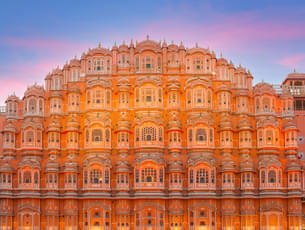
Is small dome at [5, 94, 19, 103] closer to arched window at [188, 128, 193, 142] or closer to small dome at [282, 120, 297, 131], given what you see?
arched window at [188, 128, 193, 142]

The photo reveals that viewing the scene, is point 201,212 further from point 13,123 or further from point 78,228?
point 13,123

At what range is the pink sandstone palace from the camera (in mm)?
54312

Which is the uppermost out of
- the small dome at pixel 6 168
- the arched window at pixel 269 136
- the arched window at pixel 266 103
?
the arched window at pixel 266 103

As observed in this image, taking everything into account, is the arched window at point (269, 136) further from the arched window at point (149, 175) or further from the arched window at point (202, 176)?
the arched window at point (149, 175)

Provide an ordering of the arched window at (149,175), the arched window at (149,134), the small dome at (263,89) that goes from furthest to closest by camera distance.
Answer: the small dome at (263,89)
the arched window at (149,134)
the arched window at (149,175)

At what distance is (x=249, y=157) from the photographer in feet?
184

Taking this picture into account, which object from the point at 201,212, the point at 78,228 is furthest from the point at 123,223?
the point at 201,212

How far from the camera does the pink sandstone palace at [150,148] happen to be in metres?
54.3

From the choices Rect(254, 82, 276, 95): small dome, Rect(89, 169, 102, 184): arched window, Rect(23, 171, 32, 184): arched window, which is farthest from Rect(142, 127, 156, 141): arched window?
Rect(23, 171, 32, 184): arched window

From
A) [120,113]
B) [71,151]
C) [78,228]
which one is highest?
[120,113]

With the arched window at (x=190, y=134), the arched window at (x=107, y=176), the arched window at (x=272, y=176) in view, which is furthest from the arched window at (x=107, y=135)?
the arched window at (x=272, y=176)

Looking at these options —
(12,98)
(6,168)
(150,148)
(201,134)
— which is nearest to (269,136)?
(201,134)

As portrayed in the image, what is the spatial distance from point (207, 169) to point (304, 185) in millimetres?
12774

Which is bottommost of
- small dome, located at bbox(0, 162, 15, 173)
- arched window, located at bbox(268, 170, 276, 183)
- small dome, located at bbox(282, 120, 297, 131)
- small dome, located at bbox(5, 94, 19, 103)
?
arched window, located at bbox(268, 170, 276, 183)
